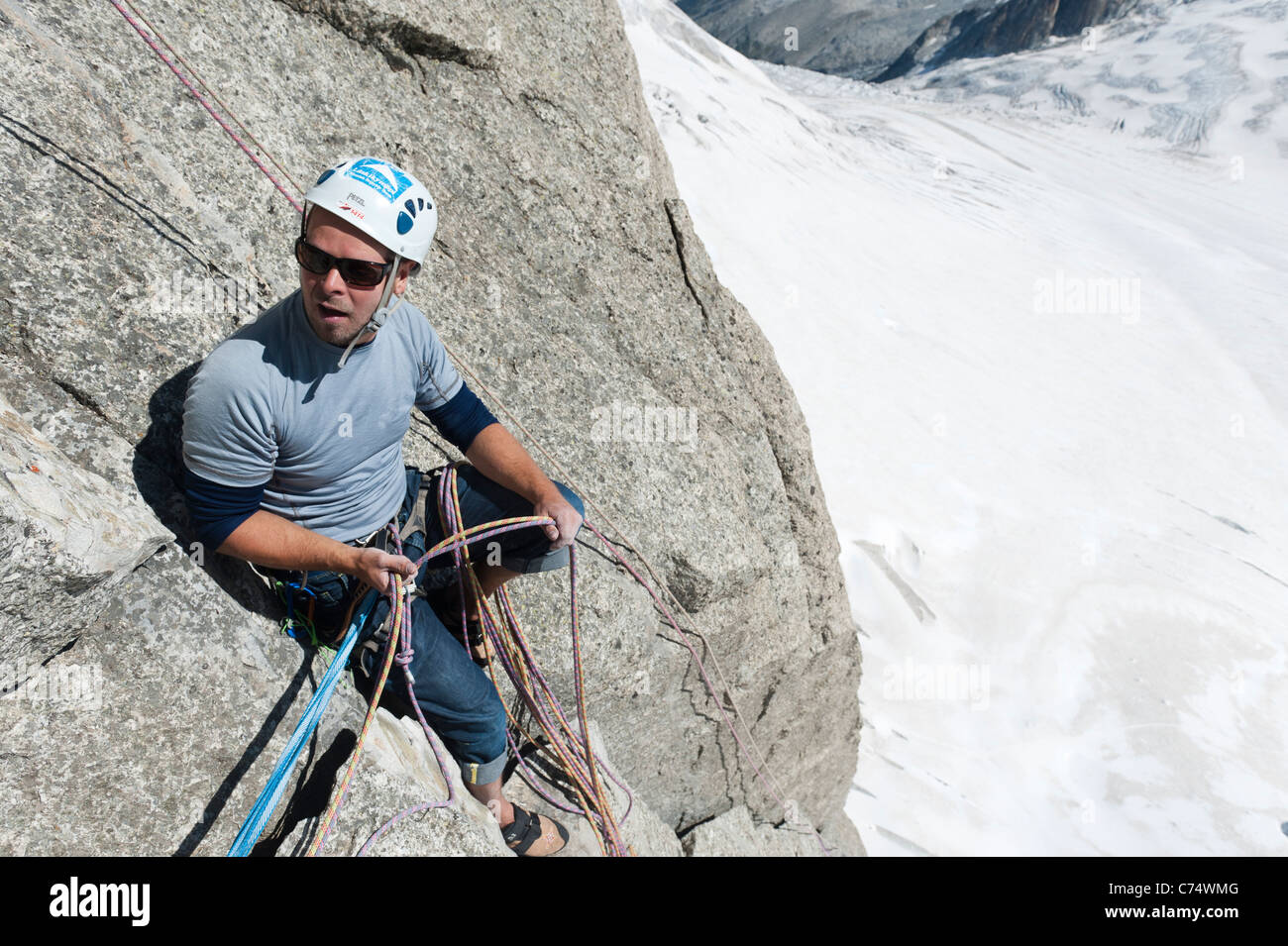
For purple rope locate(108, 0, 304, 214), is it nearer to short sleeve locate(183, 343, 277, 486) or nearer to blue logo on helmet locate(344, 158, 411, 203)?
blue logo on helmet locate(344, 158, 411, 203)

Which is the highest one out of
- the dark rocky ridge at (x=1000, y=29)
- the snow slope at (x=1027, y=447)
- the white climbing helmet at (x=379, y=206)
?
the dark rocky ridge at (x=1000, y=29)

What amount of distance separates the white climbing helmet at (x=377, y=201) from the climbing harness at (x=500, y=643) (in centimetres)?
102

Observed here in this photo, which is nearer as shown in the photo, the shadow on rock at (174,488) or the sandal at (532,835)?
the shadow on rock at (174,488)

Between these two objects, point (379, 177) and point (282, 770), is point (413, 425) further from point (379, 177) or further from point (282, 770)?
point (282, 770)

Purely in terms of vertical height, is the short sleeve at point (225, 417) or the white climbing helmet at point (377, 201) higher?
the white climbing helmet at point (377, 201)

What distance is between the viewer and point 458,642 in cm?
315

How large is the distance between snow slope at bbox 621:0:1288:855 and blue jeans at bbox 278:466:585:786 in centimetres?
530

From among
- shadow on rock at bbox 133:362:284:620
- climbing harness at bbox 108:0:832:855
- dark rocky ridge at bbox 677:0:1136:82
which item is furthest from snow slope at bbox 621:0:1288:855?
dark rocky ridge at bbox 677:0:1136:82

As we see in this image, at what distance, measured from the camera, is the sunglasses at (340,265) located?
236 cm

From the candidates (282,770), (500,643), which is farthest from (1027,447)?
(282,770)

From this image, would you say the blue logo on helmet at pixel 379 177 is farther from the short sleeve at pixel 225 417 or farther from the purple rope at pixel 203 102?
the purple rope at pixel 203 102

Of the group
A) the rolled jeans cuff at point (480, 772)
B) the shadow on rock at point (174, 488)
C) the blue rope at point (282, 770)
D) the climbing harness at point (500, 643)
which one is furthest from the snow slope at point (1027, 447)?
the shadow on rock at point (174, 488)

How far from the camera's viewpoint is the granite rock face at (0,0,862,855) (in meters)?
2.42

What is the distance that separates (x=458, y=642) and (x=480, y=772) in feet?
1.75
